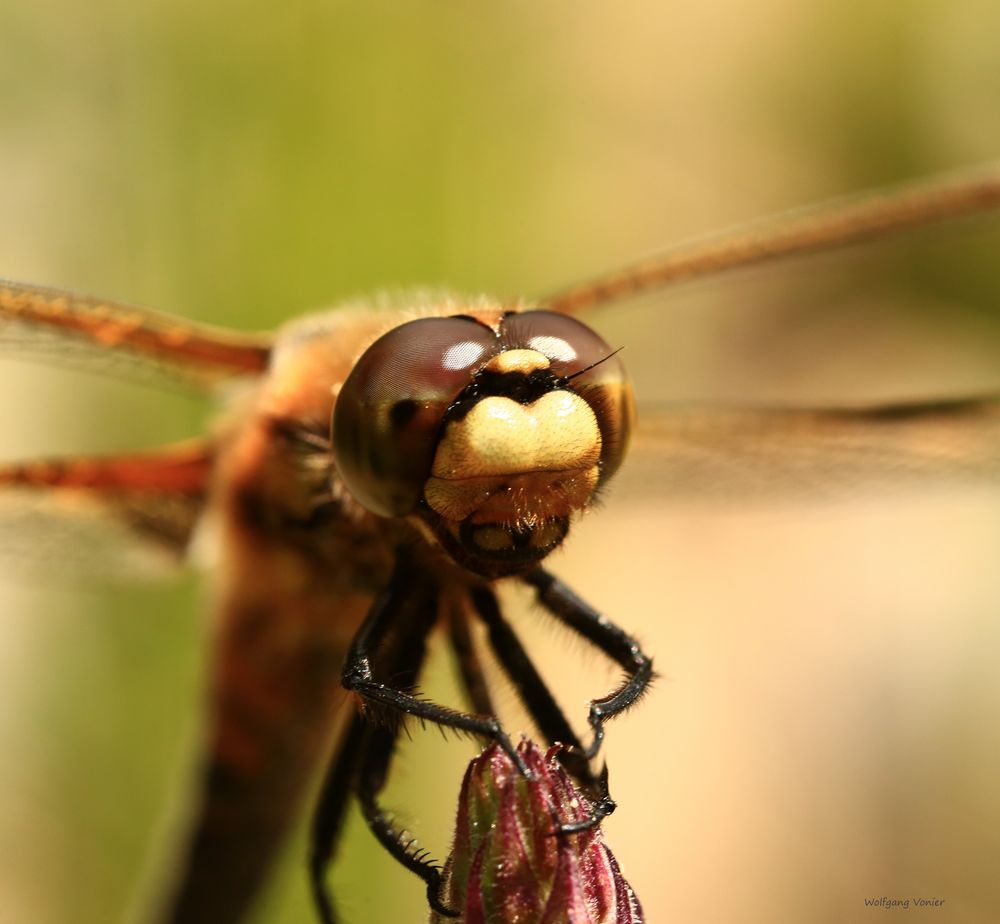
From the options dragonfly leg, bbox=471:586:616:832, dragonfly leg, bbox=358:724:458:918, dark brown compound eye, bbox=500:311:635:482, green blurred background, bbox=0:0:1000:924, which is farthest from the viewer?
green blurred background, bbox=0:0:1000:924

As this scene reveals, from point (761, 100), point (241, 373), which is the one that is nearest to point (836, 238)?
point (241, 373)

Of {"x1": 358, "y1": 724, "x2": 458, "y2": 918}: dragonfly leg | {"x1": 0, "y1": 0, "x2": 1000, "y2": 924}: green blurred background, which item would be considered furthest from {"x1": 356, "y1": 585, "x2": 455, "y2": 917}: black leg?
{"x1": 0, "y1": 0, "x2": 1000, "y2": 924}: green blurred background

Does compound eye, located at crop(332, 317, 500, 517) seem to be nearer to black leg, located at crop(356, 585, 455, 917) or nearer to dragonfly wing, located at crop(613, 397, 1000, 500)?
black leg, located at crop(356, 585, 455, 917)

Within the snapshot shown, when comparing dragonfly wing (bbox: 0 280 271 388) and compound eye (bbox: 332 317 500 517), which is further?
dragonfly wing (bbox: 0 280 271 388)

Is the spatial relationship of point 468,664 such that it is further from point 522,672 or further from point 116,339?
point 116,339

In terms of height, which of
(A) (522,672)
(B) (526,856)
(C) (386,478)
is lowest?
(B) (526,856)

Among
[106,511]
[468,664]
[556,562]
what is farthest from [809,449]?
[556,562]

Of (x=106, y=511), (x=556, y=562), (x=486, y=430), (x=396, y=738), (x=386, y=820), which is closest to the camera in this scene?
(x=486, y=430)
